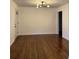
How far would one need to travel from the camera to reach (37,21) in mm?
9680

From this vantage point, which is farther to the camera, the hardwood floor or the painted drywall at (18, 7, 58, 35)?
the painted drywall at (18, 7, 58, 35)

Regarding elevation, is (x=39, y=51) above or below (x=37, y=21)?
below

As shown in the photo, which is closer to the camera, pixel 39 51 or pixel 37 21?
pixel 39 51

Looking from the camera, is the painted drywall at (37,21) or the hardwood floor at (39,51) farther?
the painted drywall at (37,21)

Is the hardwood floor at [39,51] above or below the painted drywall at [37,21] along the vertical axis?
below

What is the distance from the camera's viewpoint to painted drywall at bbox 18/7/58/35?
934 cm

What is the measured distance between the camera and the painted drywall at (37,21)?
9.34m

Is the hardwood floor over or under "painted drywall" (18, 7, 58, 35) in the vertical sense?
under
